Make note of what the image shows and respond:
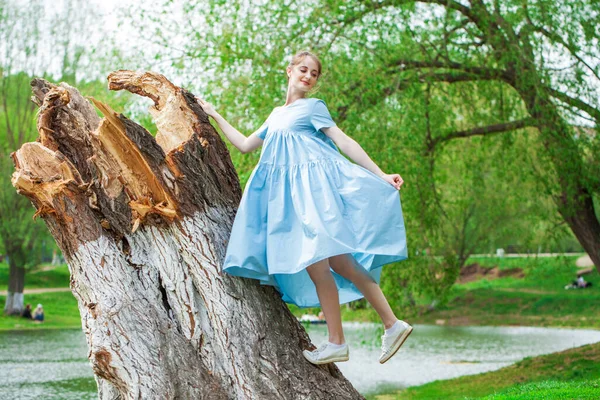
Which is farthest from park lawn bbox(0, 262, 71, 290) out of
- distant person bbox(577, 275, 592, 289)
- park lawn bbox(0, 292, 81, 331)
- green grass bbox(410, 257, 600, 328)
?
distant person bbox(577, 275, 592, 289)

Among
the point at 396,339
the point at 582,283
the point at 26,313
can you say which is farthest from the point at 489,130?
the point at 582,283

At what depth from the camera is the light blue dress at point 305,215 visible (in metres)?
3.59

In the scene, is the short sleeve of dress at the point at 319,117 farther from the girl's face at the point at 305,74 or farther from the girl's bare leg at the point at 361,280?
the girl's bare leg at the point at 361,280

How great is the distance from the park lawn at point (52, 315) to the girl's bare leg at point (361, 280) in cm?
1906

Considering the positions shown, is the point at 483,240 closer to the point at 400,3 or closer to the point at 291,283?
the point at 400,3

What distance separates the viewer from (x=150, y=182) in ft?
12.5

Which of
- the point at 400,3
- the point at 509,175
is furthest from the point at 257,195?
the point at 509,175

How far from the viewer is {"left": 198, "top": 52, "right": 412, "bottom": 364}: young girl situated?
360cm

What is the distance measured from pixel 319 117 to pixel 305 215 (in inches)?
25.8

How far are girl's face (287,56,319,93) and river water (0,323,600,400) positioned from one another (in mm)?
5427

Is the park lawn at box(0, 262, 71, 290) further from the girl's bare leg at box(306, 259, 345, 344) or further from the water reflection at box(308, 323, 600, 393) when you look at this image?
the girl's bare leg at box(306, 259, 345, 344)

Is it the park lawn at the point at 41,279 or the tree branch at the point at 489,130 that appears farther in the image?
the park lawn at the point at 41,279

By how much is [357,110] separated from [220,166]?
5.01m

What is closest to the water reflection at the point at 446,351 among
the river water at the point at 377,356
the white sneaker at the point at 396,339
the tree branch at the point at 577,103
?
the river water at the point at 377,356
